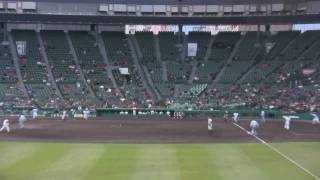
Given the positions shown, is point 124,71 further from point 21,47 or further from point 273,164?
point 273,164

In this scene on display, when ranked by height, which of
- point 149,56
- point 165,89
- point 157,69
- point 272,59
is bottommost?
point 165,89

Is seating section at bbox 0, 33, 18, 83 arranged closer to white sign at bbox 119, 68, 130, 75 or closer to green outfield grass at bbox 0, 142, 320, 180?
white sign at bbox 119, 68, 130, 75

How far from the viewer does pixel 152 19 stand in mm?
87750

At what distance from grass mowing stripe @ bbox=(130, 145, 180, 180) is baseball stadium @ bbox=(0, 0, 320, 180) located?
542 inches

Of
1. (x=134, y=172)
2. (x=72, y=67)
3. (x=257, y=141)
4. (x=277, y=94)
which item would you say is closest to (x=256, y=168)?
(x=134, y=172)

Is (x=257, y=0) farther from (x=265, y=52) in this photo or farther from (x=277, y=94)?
(x=277, y=94)

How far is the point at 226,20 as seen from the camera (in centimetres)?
8800

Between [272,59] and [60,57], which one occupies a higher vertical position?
[60,57]

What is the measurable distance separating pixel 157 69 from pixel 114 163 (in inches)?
A: 2190

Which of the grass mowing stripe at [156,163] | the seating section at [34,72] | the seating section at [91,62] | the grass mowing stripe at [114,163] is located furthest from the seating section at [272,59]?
the grass mowing stripe at [114,163]

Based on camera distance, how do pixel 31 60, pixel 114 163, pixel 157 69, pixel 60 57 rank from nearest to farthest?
pixel 114 163 → pixel 31 60 → pixel 157 69 → pixel 60 57

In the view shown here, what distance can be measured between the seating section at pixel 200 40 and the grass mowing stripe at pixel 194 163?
51.4 m

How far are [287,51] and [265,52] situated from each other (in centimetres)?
330

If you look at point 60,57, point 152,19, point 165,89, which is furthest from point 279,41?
point 60,57
